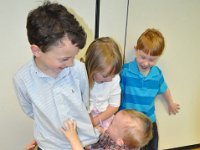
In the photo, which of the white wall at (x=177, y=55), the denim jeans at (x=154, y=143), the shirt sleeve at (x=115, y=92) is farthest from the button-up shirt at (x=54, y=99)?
the denim jeans at (x=154, y=143)

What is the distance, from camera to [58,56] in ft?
2.92

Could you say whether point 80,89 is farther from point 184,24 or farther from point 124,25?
point 184,24

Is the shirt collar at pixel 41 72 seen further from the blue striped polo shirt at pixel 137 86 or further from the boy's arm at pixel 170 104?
the boy's arm at pixel 170 104

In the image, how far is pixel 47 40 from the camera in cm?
85

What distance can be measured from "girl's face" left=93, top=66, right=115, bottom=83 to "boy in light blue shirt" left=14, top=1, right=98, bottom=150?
5.6 inches

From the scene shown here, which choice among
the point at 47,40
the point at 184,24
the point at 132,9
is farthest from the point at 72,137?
the point at 184,24

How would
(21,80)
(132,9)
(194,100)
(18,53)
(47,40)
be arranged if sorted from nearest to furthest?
(47,40)
(21,80)
(18,53)
(132,9)
(194,100)

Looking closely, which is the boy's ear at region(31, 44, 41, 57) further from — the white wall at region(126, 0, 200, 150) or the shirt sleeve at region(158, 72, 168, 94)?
the shirt sleeve at region(158, 72, 168, 94)

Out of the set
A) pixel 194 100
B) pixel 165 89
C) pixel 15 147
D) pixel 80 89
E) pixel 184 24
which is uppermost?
pixel 184 24

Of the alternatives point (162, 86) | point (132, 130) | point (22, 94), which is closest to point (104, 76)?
point (132, 130)

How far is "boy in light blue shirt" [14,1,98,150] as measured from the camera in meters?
Result: 0.85

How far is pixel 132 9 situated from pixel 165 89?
0.56 metres

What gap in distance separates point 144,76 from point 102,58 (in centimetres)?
45

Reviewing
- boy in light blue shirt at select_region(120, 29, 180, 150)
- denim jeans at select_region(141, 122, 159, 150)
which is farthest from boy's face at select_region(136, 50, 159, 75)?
denim jeans at select_region(141, 122, 159, 150)
